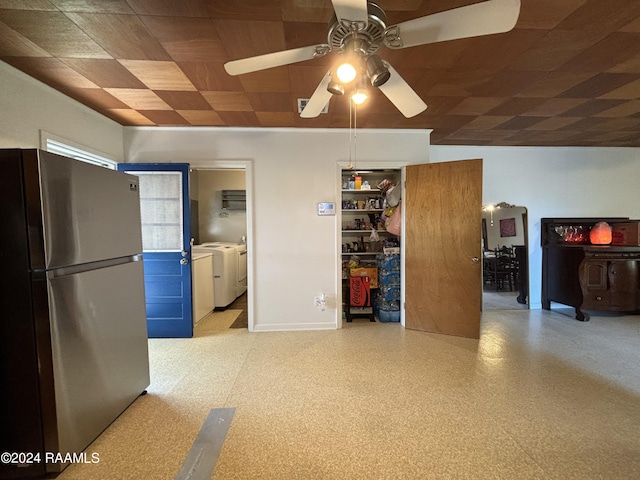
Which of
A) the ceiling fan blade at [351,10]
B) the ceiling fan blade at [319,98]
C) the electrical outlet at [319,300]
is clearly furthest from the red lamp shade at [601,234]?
the ceiling fan blade at [351,10]

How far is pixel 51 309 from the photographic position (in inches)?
52.1

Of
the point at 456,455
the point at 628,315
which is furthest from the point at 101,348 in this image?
the point at 628,315

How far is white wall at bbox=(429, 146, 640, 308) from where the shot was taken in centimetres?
396

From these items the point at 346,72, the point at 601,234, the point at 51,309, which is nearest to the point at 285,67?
the point at 346,72

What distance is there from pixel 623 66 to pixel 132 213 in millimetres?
3758

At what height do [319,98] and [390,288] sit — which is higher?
[319,98]

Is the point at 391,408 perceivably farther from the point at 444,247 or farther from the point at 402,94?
the point at 402,94

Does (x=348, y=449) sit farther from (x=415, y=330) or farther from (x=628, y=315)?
(x=628, y=315)

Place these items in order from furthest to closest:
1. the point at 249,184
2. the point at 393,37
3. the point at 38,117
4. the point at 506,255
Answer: the point at 506,255, the point at 249,184, the point at 38,117, the point at 393,37

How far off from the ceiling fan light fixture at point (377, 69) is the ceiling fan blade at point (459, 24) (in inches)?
3.5

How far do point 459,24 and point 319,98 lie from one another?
0.84 m

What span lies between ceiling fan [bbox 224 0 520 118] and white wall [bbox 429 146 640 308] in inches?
119

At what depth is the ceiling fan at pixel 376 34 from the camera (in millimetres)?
1041

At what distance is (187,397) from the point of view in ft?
6.46
